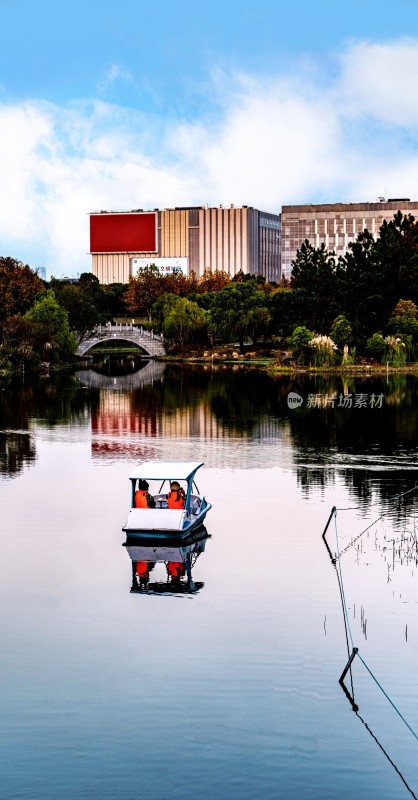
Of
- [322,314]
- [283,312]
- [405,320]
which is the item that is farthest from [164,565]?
[283,312]

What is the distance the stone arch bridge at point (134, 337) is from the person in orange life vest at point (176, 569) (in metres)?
121

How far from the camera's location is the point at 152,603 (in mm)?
24297

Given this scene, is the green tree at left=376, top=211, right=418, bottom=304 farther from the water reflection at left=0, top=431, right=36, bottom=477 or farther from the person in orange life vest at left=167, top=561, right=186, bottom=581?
the person in orange life vest at left=167, top=561, right=186, bottom=581

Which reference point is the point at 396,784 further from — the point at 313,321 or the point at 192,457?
the point at 313,321

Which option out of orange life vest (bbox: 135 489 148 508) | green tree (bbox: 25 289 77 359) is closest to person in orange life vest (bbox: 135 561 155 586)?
orange life vest (bbox: 135 489 148 508)

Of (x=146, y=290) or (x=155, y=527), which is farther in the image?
(x=146, y=290)

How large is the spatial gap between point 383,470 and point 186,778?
2771 centimetres

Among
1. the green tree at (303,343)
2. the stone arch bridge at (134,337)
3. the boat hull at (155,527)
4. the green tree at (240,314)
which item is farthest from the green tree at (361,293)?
the boat hull at (155,527)

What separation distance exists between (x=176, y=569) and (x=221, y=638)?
599 centimetres

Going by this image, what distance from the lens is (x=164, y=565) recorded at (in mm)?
27797

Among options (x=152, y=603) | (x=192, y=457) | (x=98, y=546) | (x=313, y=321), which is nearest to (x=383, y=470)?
(x=192, y=457)

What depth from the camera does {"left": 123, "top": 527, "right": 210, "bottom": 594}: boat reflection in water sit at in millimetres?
25688

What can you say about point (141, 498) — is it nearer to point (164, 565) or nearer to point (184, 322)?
point (164, 565)

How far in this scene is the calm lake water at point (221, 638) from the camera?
16219 mm
